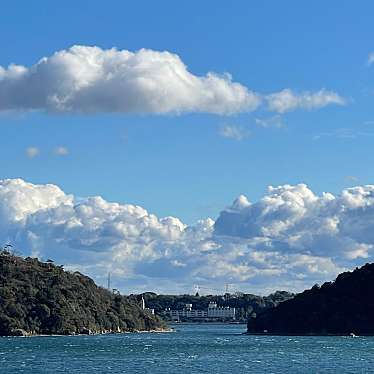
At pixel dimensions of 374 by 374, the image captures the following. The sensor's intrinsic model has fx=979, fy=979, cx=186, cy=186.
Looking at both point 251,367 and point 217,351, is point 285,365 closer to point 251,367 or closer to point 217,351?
point 251,367

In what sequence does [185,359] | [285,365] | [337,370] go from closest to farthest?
[337,370], [285,365], [185,359]

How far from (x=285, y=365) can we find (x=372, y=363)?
629 inches

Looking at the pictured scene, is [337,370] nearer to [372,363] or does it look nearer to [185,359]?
[372,363]

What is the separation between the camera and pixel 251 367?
139000 millimetres

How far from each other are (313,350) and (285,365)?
53768 millimetres

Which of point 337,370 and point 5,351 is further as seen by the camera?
point 5,351

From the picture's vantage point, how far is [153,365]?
145 metres

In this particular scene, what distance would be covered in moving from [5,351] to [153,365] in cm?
5626

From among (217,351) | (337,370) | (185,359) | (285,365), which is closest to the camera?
(337,370)

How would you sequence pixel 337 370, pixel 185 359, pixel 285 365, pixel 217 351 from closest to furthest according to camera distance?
pixel 337 370, pixel 285 365, pixel 185 359, pixel 217 351

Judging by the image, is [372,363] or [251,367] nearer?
[251,367]

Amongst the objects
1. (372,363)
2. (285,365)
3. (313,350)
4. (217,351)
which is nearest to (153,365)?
(285,365)

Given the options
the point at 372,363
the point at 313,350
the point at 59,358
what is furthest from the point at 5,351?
the point at 372,363

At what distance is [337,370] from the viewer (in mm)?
134375
